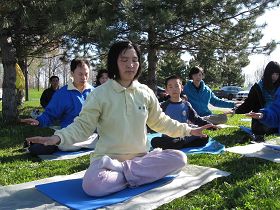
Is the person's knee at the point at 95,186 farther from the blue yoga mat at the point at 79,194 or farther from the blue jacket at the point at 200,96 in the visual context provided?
the blue jacket at the point at 200,96

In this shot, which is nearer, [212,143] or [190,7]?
[212,143]

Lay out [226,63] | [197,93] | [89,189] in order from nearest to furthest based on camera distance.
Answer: [89,189], [197,93], [226,63]

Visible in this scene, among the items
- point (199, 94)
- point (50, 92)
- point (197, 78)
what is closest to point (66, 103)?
point (197, 78)

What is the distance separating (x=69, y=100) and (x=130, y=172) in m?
2.66

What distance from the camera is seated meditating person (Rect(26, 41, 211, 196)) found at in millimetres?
3461

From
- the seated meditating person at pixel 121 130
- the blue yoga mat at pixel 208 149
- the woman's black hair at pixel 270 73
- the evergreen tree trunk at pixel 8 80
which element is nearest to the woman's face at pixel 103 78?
the blue yoga mat at pixel 208 149

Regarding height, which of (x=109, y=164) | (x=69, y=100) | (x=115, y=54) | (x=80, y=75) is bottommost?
(x=109, y=164)

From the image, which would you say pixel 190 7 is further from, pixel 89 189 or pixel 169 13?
pixel 89 189

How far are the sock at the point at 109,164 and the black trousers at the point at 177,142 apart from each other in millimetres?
2233

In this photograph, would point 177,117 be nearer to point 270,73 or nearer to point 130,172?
point 270,73

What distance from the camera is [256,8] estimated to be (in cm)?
1096

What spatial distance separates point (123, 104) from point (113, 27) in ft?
21.8

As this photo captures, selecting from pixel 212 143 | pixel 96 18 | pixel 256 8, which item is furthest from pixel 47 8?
pixel 256 8

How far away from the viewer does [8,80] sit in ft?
29.7
